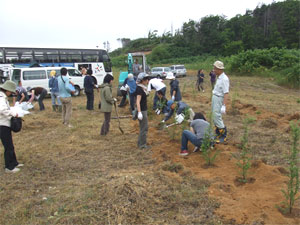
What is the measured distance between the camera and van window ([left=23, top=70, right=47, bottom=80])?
42.6 feet

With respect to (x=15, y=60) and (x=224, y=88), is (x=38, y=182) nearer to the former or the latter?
(x=224, y=88)

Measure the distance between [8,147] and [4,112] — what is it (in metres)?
0.66

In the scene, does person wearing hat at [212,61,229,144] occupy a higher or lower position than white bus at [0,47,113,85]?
lower

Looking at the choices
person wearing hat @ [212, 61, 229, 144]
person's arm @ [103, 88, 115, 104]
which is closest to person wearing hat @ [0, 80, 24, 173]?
person's arm @ [103, 88, 115, 104]

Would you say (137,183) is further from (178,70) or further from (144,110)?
(178,70)

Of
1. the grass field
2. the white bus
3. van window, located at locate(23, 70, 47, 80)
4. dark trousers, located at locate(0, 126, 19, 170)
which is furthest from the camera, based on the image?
the white bus

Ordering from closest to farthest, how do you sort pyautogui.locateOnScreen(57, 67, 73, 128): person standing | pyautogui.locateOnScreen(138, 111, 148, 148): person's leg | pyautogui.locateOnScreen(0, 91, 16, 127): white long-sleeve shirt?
pyautogui.locateOnScreen(0, 91, 16, 127): white long-sleeve shirt
pyautogui.locateOnScreen(138, 111, 148, 148): person's leg
pyautogui.locateOnScreen(57, 67, 73, 128): person standing

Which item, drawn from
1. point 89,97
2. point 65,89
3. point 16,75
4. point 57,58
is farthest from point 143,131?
point 57,58

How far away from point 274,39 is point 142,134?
5219cm

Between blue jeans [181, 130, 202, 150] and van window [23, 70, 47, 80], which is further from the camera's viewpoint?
van window [23, 70, 47, 80]

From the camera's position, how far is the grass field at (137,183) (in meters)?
2.97

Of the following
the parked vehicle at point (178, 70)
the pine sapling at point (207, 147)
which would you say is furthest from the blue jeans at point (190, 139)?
the parked vehicle at point (178, 70)

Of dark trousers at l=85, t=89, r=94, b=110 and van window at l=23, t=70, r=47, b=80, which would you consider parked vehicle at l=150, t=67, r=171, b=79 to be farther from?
dark trousers at l=85, t=89, r=94, b=110

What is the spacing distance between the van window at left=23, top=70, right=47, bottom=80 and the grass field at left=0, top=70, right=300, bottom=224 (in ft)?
25.2
